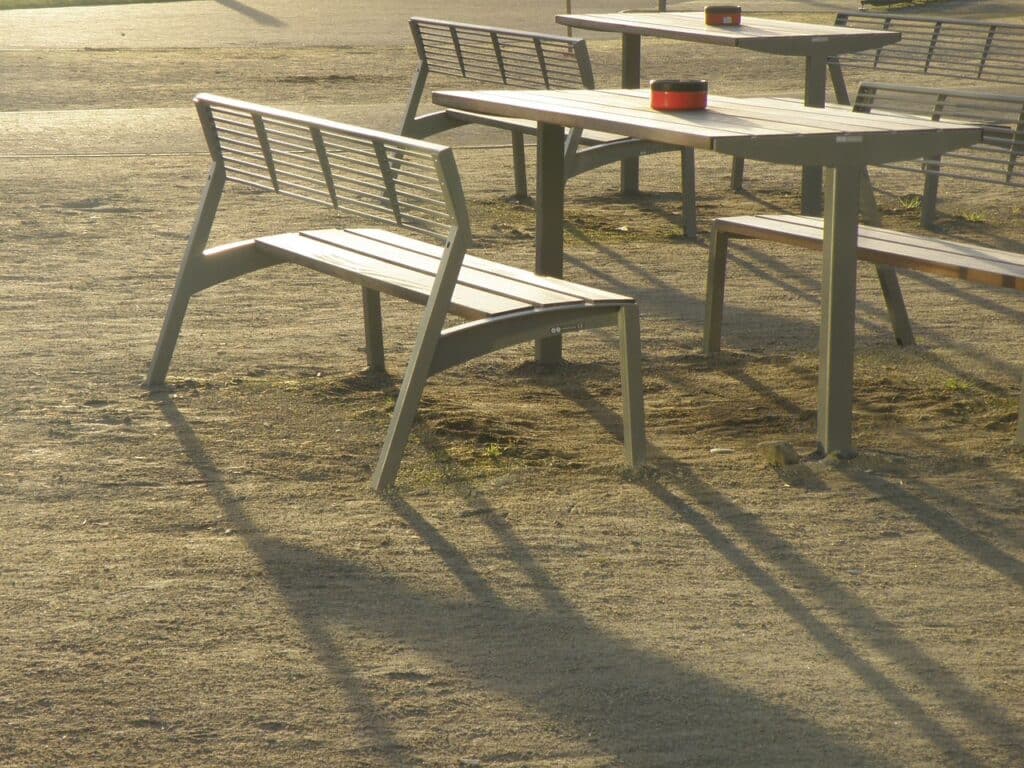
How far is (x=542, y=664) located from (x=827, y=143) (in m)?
1.94

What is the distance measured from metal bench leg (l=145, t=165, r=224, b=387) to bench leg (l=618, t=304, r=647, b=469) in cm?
168

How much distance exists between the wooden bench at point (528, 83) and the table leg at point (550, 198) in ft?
7.02

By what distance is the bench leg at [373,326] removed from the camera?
5.74 meters

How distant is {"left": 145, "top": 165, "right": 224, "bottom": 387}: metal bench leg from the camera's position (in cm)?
546

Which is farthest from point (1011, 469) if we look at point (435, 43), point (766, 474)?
point (435, 43)

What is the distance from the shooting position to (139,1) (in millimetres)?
29562

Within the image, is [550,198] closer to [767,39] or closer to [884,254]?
[884,254]

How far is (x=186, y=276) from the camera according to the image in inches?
216

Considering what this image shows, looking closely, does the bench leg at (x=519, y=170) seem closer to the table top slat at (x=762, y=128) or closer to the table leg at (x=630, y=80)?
the table leg at (x=630, y=80)

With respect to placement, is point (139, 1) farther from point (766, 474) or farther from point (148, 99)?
point (766, 474)

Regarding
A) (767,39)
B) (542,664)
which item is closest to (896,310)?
(767,39)

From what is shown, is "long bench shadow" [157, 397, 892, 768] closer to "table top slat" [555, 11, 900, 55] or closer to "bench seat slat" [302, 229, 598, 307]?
"bench seat slat" [302, 229, 598, 307]

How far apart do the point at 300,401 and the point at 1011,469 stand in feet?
8.34

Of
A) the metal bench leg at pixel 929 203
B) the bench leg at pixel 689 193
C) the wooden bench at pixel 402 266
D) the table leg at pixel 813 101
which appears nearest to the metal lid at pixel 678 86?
the wooden bench at pixel 402 266
